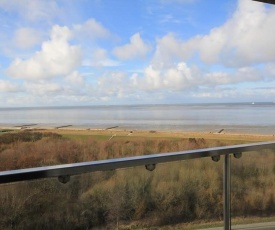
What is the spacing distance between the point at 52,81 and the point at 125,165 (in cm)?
141

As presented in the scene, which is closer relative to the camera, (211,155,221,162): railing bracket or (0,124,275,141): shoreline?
(211,155,221,162): railing bracket

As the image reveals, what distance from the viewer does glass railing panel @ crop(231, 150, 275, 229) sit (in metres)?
2.11

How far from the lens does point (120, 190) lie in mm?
1755

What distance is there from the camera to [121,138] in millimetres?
2734

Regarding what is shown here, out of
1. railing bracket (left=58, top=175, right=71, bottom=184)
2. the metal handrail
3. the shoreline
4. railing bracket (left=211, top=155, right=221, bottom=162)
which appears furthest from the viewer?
the shoreline

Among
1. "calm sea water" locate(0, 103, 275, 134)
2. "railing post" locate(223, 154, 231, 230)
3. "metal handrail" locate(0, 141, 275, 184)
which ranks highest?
"calm sea water" locate(0, 103, 275, 134)

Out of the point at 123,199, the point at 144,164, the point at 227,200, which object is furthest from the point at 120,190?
the point at 227,200

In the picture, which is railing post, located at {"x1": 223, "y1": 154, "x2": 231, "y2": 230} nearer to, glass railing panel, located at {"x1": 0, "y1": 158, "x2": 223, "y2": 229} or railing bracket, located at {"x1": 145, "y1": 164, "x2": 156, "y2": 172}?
glass railing panel, located at {"x1": 0, "y1": 158, "x2": 223, "y2": 229}

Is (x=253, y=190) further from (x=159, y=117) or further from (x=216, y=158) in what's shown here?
(x=159, y=117)

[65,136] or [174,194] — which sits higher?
[65,136]

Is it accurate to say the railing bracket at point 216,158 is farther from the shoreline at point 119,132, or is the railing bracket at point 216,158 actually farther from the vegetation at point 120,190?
the shoreline at point 119,132

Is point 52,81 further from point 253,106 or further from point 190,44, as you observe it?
point 253,106

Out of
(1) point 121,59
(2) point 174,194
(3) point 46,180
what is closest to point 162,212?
(2) point 174,194

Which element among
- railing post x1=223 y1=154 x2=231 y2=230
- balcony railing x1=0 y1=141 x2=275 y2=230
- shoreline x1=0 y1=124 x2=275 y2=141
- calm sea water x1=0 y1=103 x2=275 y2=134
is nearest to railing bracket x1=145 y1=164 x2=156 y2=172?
balcony railing x1=0 y1=141 x2=275 y2=230
